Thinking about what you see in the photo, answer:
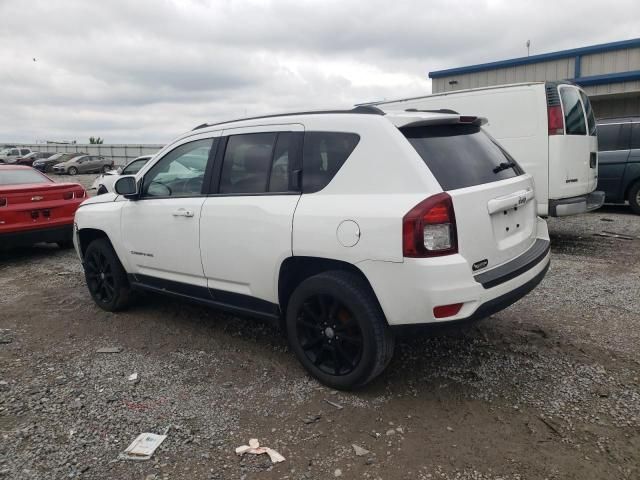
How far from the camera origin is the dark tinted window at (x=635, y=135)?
9.51 meters

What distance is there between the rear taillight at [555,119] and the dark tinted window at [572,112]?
0.10 meters

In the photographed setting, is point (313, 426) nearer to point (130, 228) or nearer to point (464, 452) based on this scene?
point (464, 452)

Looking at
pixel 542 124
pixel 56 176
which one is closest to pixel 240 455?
pixel 542 124

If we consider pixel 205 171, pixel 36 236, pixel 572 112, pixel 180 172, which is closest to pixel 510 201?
pixel 205 171

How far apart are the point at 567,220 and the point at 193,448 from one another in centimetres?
894

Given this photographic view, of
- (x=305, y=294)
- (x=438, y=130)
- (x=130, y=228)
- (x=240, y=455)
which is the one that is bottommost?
(x=240, y=455)

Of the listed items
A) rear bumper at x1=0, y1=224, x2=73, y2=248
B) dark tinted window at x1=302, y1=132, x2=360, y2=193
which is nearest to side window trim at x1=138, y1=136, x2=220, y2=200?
dark tinted window at x1=302, y1=132, x2=360, y2=193

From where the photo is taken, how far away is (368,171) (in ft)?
10.3

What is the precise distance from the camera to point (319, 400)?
10.9 feet

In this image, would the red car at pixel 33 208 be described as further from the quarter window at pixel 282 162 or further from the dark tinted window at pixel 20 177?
the quarter window at pixel 282 162

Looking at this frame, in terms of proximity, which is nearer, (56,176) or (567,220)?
(567,220)

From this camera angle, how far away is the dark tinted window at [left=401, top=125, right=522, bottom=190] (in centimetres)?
312

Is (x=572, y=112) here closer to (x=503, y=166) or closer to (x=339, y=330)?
(x=503, y=166)

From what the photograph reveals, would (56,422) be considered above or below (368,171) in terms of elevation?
below
